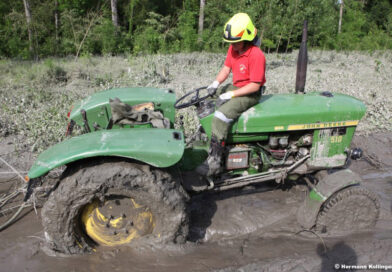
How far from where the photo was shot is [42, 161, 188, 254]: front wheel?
2625 mm

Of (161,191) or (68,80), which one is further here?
(68,80)

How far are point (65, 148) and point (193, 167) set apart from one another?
4.49 ft

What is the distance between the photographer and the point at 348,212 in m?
3.33

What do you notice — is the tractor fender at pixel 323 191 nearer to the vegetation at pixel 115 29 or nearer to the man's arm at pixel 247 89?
the man's arm at pixel 247 89

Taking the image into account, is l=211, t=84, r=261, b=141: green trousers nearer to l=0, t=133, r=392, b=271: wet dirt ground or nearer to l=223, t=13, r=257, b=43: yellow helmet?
l=223, t=13, r=257, b=43: yellow helmet

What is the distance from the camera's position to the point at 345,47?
1961 cm

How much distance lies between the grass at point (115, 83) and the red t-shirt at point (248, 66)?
7.05 ft

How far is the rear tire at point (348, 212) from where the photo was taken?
10.7 feet

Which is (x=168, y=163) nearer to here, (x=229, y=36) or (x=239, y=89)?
(x=239, y=89)

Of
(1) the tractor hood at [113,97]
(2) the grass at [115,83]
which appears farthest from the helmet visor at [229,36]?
(2) the grass at [115,83]

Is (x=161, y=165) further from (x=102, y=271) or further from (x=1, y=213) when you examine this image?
(x=1, y=213)

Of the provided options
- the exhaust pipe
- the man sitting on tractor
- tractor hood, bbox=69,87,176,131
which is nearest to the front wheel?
the man sitting on tractor

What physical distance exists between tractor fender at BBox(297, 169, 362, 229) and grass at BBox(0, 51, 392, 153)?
2663mm

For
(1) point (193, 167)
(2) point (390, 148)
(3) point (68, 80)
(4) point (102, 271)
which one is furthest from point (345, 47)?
(4) point (102, 271)
